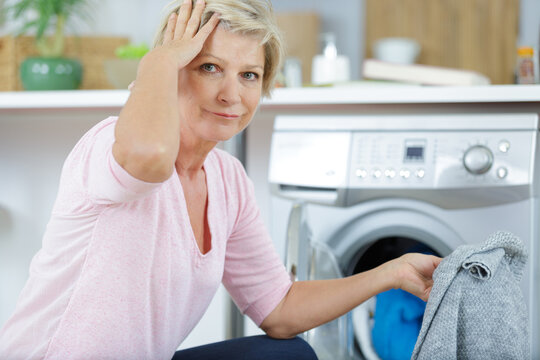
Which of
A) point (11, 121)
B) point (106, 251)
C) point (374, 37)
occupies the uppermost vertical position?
point (374, 37)

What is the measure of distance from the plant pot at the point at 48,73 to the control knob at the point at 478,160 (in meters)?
1.23

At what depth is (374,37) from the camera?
7.12 feet

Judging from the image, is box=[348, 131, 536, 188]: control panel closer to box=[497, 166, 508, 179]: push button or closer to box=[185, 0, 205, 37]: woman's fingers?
box=[497, 166, 508, 179]: push button

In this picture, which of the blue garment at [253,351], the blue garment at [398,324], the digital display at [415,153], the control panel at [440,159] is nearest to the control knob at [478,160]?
→ the control panel at [440,159]

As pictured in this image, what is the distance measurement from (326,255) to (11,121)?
130 cm

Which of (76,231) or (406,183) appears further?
(406,183)

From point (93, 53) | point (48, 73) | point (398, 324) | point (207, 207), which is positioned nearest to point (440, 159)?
Answer: point (398, 324)

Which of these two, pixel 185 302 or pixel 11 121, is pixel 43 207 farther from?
pixel 185 302

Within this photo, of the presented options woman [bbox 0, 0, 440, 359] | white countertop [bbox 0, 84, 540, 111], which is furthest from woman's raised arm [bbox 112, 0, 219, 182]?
white countertop [bbox 0, 84, 540, 111]

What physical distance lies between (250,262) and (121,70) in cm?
88

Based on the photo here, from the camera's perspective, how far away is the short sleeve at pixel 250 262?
1.23 meters

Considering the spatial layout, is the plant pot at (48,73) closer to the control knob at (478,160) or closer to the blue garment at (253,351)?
the blue garment at (253,351)

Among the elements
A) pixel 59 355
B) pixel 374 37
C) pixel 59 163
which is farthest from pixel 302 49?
pixel 59 355

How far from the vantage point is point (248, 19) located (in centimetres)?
99
